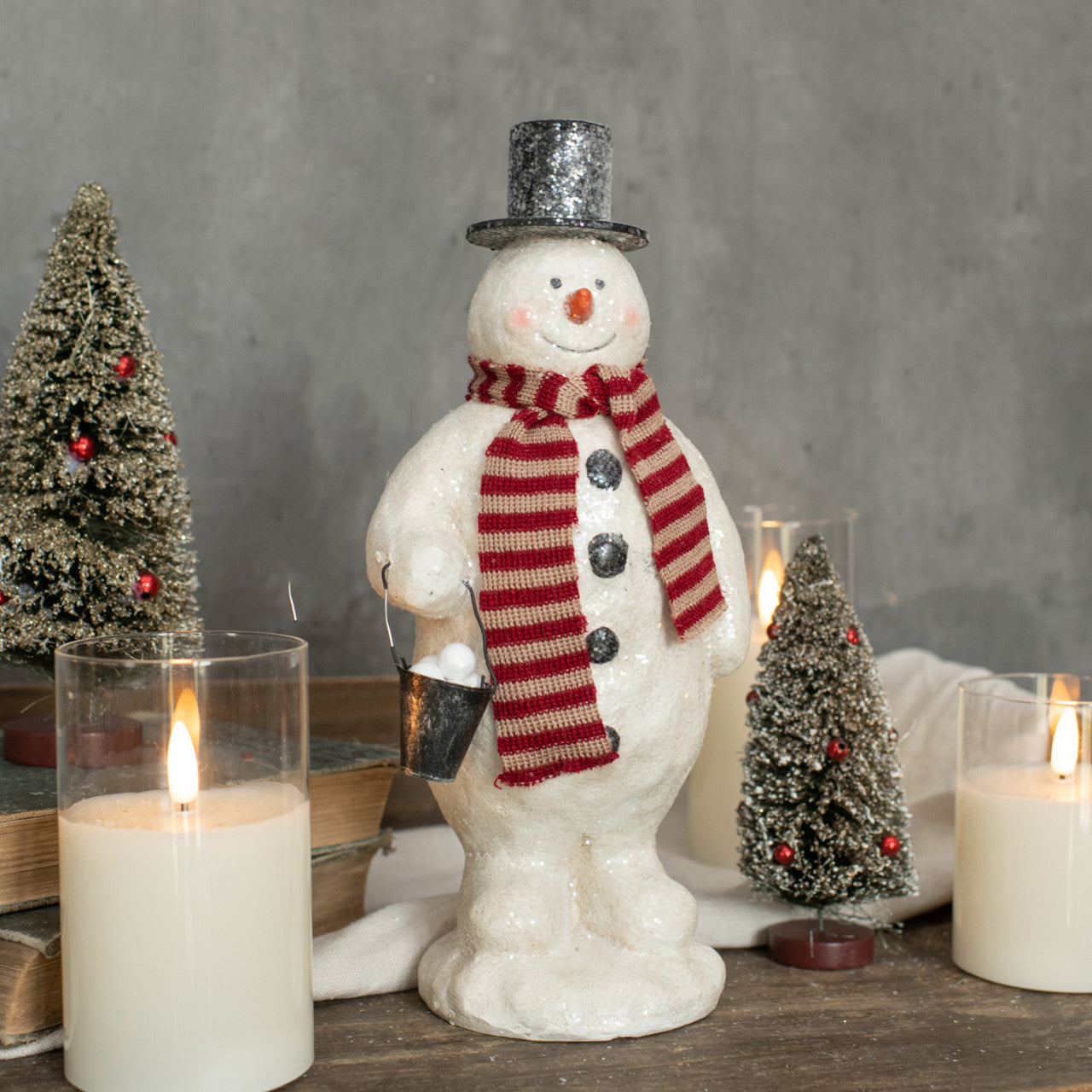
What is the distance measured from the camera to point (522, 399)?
1035 mm

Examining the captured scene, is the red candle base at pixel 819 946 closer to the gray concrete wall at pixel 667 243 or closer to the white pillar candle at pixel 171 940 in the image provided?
the white pillar candle at pixel 171 940

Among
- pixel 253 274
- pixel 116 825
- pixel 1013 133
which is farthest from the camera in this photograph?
pixel 1013 133

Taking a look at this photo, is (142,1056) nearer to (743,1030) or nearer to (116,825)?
(116,825)

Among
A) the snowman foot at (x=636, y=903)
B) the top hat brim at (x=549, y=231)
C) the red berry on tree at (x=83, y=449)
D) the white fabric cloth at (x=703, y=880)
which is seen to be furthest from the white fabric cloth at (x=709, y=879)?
the top hat brim at (x=549, y=231)

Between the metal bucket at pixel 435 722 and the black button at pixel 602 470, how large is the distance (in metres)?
0.20

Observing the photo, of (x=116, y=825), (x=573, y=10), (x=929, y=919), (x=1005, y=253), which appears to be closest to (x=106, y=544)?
(x=116, y=825)

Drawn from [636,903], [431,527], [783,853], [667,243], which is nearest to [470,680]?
[431,527]

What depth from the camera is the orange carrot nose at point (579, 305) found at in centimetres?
101

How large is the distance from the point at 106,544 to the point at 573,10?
3.14 feet

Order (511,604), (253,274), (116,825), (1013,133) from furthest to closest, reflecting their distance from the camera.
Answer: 1. (1013,133)
2. (253,274)
3. (511,604)
4. (116,825)

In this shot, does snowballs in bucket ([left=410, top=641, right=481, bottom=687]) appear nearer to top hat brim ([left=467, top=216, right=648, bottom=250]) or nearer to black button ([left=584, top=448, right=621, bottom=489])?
black button ([left=584, top=448, right=621, bottom=489])

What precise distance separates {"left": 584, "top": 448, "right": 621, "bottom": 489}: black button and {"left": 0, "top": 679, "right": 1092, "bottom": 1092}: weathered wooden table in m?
0.41

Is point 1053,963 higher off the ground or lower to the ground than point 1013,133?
lower

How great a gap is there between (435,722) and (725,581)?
0.97 feet
